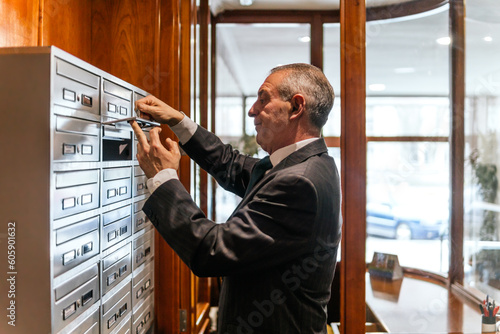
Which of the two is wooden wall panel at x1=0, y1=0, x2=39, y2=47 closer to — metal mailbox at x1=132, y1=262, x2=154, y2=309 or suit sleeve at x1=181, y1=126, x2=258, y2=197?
suit sleeve at x1=181, y1=126, x2=258, y2=197

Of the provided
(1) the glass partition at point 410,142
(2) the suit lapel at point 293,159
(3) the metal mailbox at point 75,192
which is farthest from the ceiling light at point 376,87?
(3) the metal mailbox at point 75,192

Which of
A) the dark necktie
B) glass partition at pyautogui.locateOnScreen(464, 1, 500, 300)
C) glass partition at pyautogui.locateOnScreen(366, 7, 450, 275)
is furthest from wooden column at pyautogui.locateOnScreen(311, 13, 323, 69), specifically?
the dark necktie

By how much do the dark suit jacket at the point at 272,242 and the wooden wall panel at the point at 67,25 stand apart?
2.77 feet

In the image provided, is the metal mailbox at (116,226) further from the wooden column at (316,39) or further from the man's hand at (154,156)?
the wooden column at (316,39)

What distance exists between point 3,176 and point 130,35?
112cm

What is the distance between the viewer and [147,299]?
1801 mm

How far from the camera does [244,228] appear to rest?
1120 millimetres

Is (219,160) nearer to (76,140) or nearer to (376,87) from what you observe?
(76,140)

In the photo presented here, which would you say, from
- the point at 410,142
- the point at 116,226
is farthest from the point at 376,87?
the point at 116,226

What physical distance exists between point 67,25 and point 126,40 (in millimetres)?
313

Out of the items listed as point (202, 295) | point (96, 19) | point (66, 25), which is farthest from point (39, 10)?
point (202, 295)

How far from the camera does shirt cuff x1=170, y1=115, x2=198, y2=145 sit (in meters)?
1.57

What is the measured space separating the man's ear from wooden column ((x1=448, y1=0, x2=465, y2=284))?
44.5 inches

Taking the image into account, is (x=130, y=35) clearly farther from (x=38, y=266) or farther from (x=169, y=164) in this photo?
(x=38, y=266)
